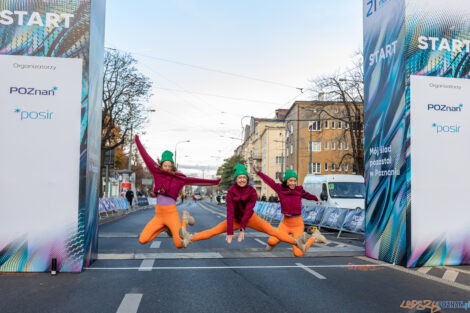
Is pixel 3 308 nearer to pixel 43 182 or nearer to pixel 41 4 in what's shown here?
pixel 43 182

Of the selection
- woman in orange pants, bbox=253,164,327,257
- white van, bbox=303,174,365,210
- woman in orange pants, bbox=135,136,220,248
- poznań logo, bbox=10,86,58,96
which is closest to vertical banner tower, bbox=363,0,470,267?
woman in orange pants, bbox=253,164,327,257

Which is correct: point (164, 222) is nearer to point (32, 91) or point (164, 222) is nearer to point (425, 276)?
point (32, 91)

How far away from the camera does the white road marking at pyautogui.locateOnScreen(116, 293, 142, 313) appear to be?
7.22 metres

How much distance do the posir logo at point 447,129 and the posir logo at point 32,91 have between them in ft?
32.4

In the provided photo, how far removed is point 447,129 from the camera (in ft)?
39.2

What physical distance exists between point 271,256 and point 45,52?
8.52m

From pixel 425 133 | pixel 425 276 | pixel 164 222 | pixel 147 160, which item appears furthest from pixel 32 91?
pixel 425 276

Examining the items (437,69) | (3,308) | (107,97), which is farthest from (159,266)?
(107,97)

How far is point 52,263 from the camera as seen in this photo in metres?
10.3

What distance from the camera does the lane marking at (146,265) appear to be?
11.1m

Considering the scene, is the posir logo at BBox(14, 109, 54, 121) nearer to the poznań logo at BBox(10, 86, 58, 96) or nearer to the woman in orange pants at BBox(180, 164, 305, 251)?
the poznań logo at BBox(10, 86, 58, 96)

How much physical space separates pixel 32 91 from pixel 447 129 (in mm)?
10767

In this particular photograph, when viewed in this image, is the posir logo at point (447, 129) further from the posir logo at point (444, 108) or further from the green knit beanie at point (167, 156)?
the green knit beanie at point (167, 156)

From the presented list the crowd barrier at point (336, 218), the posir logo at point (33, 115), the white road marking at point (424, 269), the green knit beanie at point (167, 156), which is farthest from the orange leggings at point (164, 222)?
the crowd barrier at point (336, 218)
